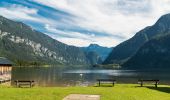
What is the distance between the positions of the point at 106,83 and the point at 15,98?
127 feet

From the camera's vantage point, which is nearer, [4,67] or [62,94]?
[62,94]

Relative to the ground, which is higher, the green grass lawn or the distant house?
the distant house

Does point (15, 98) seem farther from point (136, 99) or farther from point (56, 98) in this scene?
point (136, 99)

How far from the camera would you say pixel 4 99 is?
30906mm

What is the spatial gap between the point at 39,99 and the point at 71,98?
125 inches

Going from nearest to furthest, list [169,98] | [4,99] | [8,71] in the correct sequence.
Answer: [4,99], [169,98], [8,71]

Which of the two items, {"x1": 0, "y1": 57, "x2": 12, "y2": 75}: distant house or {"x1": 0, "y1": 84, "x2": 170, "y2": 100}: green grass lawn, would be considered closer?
{"x1": 0, "y1": 84, "x2": 170, "y2": 100}: green grass lawn

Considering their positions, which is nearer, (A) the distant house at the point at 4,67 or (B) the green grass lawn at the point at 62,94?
(B) the green grass lawn at the point at 62,94

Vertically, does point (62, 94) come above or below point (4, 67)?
below

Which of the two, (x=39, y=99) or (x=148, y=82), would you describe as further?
(x=148, y=82)

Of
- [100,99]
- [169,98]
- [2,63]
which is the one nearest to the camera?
[100,99]

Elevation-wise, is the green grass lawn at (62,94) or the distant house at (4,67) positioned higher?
the distant house at (4,67)

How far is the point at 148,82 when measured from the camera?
6856 centimetres

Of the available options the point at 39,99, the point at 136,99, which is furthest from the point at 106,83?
the point at 39,99
